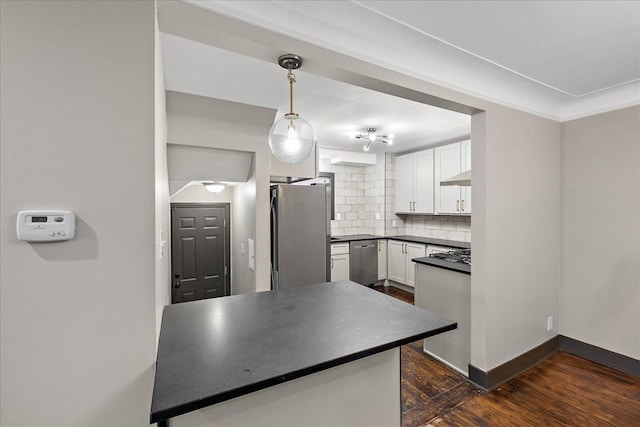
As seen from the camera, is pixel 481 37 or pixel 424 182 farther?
pixel 424 182

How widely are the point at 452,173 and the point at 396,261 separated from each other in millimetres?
1745

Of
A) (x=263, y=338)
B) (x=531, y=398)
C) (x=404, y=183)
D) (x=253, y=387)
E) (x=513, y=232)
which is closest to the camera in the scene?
(x=253, y=387)

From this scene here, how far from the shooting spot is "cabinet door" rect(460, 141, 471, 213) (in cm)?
401

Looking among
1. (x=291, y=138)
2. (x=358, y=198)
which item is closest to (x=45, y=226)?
(x=291, y=138)

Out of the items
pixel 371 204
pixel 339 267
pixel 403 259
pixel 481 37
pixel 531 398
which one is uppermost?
pixel 481 37

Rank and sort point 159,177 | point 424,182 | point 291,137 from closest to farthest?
point 159,177, point 291,137, point 424,182

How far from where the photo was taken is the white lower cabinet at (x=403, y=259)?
468cm

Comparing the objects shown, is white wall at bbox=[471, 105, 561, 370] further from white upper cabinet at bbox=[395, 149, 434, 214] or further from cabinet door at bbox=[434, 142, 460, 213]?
white upper cabinet at bbox=[395, 149, 434, 214]

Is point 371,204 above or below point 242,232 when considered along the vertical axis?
above

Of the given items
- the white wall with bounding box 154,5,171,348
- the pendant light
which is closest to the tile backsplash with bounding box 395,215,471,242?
the pendant light

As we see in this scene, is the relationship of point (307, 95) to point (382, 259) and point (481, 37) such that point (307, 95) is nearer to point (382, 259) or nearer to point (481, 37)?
point (481, 37)

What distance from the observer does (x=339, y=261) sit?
4.75m

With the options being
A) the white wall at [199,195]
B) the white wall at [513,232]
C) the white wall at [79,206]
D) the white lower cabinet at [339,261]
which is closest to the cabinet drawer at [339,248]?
the white lower cabinet at [339,261]

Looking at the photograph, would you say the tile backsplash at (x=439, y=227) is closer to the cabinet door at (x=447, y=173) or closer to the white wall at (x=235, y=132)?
the cabinet door at (x=447, y=173)
